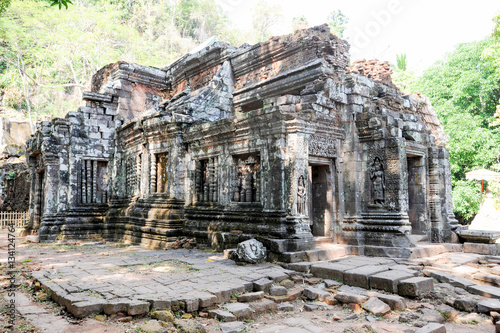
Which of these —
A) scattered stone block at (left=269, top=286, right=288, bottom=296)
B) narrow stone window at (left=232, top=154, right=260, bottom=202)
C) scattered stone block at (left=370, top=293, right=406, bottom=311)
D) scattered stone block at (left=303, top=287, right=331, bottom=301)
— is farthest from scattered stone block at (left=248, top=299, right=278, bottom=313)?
narrow stone window at (left=232, top=154, right=260, bottom=202)

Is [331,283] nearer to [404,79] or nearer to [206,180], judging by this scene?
[206,180]

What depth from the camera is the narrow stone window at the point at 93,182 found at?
1103cm

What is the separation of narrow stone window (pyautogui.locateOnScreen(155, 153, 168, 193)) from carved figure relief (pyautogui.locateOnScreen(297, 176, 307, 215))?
4.04 metres

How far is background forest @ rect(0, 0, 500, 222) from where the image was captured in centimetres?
1683

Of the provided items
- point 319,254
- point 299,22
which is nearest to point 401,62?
point 299,22

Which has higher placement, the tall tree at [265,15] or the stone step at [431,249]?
the tall tree at [265,15]

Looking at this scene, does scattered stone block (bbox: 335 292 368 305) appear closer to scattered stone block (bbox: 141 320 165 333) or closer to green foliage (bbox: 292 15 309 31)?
scattered stone block (bbox: 141 320 165 333)

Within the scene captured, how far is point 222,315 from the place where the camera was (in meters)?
3.86

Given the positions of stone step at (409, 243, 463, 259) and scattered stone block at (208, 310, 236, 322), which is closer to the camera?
scattered stone block at (208, 310, 236, 322)

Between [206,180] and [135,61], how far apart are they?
Result: 18876mm

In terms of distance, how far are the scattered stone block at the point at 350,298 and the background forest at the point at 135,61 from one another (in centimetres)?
1212

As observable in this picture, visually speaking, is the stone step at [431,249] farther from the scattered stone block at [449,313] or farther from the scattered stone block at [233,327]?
the scattered stone block at [233,327]

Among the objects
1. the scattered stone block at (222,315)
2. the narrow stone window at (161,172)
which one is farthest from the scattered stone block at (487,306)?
the narrow stone window at (161,172)

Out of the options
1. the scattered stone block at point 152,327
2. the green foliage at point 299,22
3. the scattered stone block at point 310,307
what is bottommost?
the scattered stone block at point 310,307
